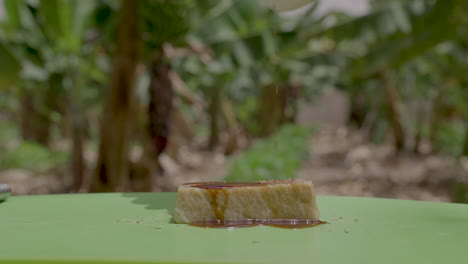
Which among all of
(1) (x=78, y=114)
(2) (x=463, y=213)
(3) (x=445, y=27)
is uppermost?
(3) (x=445, y=27)

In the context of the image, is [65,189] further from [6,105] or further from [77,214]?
[6,105]

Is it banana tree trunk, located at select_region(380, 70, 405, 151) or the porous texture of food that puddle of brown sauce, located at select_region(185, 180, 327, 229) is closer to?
the porous texture of food

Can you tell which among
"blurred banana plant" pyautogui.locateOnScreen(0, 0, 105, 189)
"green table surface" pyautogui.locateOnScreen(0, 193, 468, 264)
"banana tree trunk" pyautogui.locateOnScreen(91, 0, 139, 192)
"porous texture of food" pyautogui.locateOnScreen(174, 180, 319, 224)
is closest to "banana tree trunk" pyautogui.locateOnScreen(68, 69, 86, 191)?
"blurred banana plant" pyautogui.locateOnScreen(0, 0, 105, 189)

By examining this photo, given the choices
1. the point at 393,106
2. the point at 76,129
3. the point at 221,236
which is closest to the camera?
the point at 221,236

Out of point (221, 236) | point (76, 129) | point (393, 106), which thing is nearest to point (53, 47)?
point (76, 129)

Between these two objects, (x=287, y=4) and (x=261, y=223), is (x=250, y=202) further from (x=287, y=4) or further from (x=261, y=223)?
(x=287, y=4)

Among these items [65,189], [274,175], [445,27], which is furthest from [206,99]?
[274,175]
